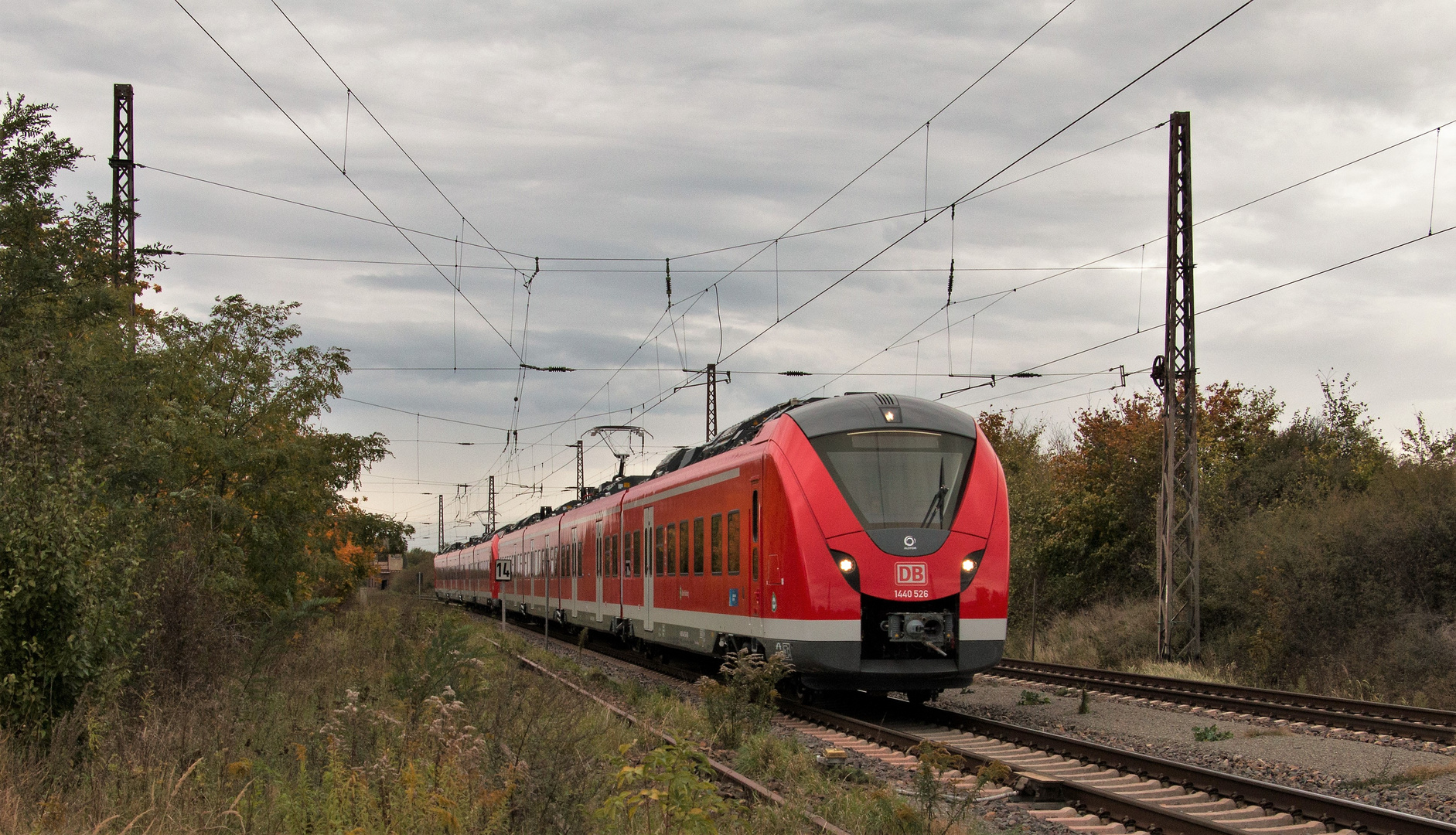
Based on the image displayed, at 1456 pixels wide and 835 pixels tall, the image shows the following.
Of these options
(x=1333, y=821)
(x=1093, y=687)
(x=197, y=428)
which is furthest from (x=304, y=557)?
(x=1333, y=821)

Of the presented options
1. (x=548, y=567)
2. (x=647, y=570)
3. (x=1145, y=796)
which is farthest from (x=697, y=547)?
(x=548, y=567)

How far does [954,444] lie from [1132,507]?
17.6m

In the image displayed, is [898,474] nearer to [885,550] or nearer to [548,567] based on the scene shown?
[885,550]

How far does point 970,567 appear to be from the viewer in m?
13.3

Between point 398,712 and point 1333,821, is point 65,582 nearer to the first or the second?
point 398,712

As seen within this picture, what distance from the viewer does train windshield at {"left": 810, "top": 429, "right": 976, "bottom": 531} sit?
520 inches

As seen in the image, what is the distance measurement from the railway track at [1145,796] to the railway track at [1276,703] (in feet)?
11.7

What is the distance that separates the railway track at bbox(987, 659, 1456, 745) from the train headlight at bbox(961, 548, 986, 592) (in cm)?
374

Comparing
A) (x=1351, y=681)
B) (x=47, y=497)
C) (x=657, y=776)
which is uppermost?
(x=47, y=497)

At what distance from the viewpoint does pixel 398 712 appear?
10438 mm

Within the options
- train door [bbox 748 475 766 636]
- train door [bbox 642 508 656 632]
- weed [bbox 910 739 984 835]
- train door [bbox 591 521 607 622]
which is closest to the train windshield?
train door [bbox 748 475 766 636]

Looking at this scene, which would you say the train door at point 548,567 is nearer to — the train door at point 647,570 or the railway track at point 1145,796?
the train door at point 647,570

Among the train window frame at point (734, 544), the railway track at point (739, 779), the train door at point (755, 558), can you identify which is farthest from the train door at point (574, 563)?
the train door at point (755, 558)

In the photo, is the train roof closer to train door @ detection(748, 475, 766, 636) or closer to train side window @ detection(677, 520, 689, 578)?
train door @ detection(748, 475, 766, 636)
